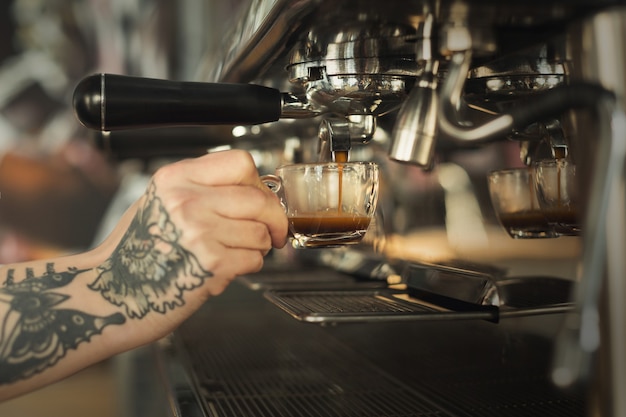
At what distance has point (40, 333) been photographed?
67 cm

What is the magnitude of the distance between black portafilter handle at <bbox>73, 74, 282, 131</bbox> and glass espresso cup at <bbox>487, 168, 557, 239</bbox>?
24 centimetres

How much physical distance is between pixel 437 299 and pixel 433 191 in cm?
21

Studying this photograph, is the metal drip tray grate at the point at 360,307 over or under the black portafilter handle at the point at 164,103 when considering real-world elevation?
under

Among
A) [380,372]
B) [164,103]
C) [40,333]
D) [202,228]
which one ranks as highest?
[164,103]

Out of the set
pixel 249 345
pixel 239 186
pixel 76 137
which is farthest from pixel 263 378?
pixel 76 137

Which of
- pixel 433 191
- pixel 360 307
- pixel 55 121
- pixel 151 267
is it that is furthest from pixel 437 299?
pixel 55 121

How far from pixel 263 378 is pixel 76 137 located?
215 cm

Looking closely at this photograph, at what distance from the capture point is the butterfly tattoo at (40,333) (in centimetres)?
66

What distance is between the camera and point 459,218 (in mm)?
842

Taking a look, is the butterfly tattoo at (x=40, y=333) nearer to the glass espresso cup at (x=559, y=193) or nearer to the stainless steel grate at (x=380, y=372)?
the stainless steel grate at (x=380, y=372)

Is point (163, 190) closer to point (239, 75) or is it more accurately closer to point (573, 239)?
point (239, 75)

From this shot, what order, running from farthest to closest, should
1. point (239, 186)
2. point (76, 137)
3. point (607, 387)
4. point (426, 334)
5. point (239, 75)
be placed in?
point (76, 137) < point (426, 334) < point (239, 75) < point (239, 186) < point (607, 387)

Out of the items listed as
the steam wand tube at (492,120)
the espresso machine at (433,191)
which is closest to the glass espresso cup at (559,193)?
the espresso machine at (433,191)

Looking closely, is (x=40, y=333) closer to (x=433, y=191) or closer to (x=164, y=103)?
(x=164, y=103)
